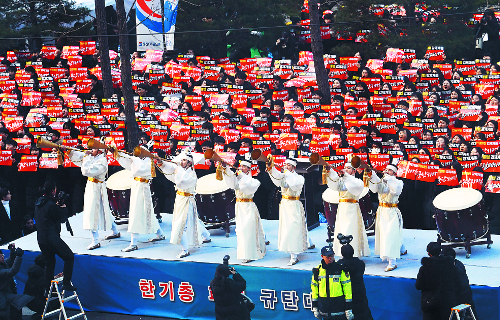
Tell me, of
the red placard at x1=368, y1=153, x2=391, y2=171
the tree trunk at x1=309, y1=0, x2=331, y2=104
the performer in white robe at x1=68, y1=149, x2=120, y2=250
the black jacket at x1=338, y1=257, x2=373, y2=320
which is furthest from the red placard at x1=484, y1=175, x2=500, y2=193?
the performer in white robe at x1=68, y1=149, x2=120, y2=250

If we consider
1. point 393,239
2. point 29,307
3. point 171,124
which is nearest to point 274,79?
point 171,124

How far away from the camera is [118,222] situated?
1267 cm

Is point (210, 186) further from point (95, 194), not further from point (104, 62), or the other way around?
point (104, 62)

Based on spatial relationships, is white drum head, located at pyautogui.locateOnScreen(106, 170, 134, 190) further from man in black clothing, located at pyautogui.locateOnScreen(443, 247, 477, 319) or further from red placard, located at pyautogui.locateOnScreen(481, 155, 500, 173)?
man in black clothing, located at pyautogui.locateOnScreen(443, 247, 477, 319)

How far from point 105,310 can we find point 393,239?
459cm

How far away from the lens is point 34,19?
65.5 feet

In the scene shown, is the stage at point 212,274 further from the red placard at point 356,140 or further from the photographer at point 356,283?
the red placard at point 356,140

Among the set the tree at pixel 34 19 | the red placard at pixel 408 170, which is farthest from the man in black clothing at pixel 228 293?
the tree at pixel 34 19

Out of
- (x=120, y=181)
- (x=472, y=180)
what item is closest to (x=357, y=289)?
(x=472, y=180)

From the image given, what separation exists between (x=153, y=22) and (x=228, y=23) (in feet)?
8.56

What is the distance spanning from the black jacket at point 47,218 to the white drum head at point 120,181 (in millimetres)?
2315

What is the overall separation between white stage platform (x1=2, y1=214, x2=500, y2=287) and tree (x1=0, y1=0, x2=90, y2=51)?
28.5 feet

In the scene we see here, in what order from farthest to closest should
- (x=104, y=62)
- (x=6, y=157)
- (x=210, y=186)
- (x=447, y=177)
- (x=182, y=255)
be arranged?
(x=104, y=62) < (x=6, y=157) < (x=210, y=186) < (x=447, y=177) < (x=182, y=255)

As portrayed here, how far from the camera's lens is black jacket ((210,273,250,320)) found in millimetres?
8281
